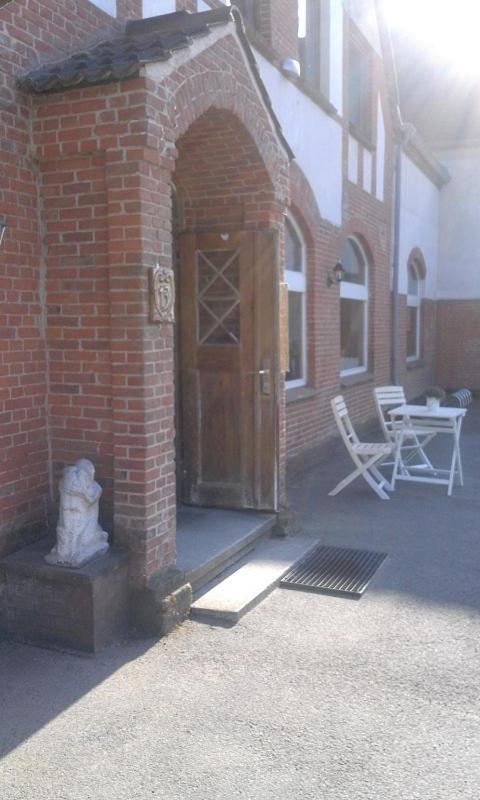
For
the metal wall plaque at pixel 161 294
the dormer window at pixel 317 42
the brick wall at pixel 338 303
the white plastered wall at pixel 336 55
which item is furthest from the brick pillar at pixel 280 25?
the metal wall plaque at pixel 161 294

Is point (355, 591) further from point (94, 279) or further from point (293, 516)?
point (94, 279)

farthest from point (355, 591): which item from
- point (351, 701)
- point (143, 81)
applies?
point (143, 81)

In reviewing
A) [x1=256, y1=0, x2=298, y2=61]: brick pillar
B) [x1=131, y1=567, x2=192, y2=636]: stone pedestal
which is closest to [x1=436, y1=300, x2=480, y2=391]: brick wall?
[x1=256, y1=0, x2=298, y2=61]: brick pillar

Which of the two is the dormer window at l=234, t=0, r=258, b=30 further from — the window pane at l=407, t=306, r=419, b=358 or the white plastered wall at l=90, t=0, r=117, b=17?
the window pane at l=407, t=306, r=419, b=358

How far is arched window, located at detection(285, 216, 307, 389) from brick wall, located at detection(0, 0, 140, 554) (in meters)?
4.68

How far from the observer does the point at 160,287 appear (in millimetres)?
4328

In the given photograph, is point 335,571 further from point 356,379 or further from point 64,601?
point 356,379

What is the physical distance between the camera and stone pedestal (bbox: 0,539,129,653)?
4035 mm

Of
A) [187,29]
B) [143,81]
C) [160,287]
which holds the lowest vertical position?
[160,287]

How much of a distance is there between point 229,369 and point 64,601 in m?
2.59

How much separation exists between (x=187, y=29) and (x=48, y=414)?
257cm

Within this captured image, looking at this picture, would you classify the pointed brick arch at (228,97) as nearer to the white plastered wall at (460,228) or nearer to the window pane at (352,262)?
the window pane at (352,262)

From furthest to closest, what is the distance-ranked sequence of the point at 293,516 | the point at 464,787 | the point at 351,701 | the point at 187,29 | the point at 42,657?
the point at 293,516
the point at 187,29
the point at 42,657
the point at 351,701
the point at 464,787

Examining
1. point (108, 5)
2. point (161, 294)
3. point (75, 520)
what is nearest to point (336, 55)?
point (108, 5)
